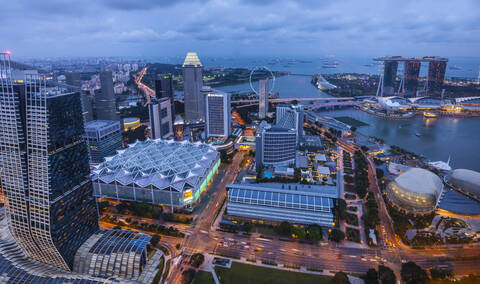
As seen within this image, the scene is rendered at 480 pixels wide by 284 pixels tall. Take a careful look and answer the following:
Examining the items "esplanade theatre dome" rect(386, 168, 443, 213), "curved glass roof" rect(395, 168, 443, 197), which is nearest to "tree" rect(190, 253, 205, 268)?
"esplanade theatre dome" rect(386, 168, 443, 213)

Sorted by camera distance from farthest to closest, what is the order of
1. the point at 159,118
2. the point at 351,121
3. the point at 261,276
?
the point at 351,121 < the point at 159,118 < the point at 261,276

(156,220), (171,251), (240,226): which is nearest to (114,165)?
(156,220)

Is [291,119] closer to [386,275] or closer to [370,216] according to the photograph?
[370,216]

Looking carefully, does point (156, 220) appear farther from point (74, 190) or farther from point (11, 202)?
point (11, 202)

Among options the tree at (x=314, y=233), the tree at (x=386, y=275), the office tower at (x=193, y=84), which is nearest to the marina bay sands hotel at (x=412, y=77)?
the office tower at (x=193, y=84)

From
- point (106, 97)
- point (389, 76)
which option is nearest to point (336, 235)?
point (106, 97)

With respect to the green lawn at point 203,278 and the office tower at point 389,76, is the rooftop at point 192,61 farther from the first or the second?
the office tower at point 389,76
